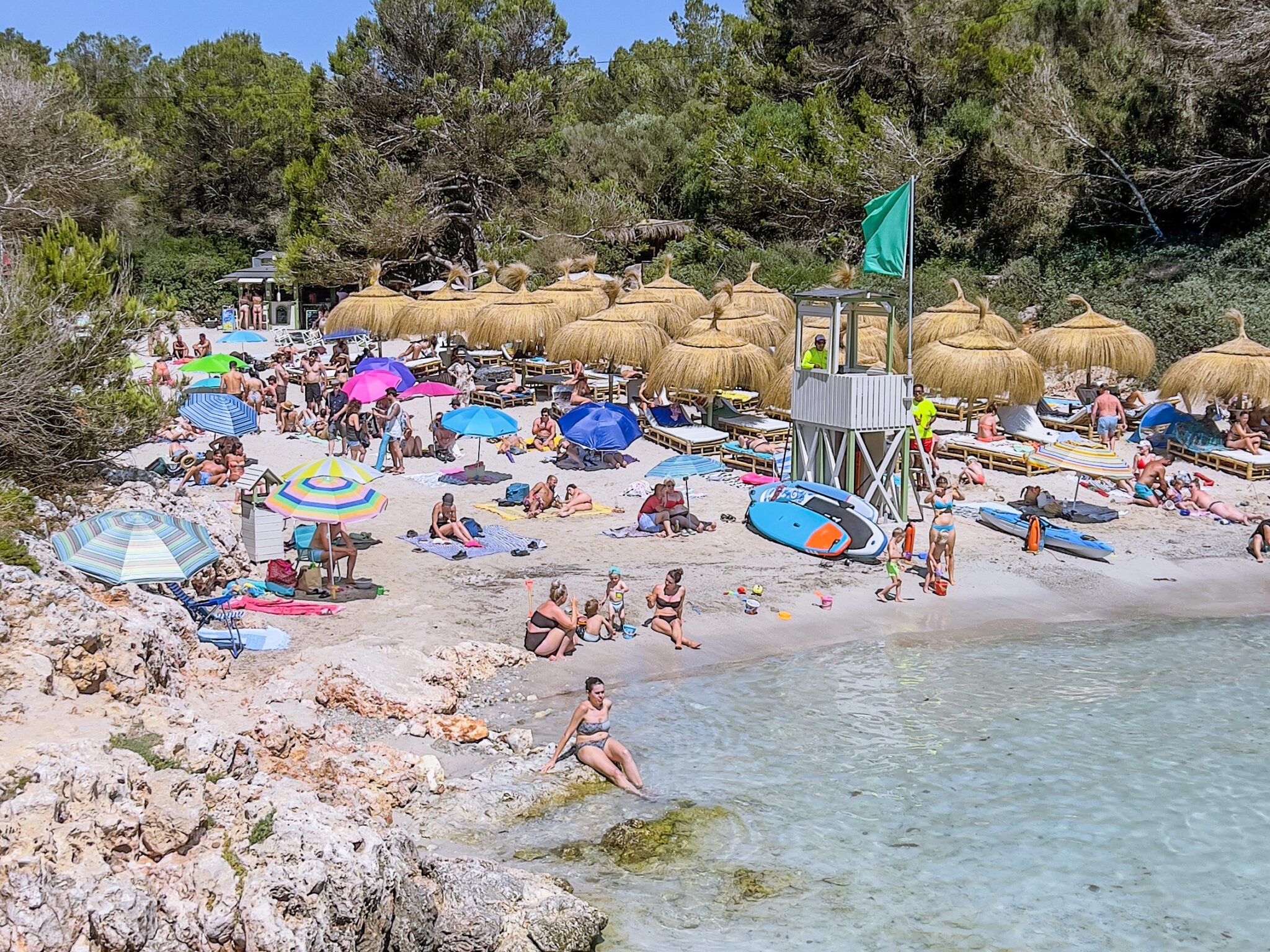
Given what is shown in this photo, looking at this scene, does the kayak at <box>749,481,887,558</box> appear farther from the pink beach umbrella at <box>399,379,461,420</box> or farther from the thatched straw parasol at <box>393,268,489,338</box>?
the thatched straw parasol at <box>393,268,489,338</box>

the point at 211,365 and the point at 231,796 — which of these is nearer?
the point at 231,796

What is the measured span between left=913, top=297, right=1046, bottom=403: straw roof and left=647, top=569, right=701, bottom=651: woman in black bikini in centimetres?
859

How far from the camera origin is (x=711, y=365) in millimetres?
18469

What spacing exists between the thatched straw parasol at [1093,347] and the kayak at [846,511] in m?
7.63

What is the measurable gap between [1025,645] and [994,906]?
473 centimetres

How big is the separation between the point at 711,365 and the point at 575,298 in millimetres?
7372

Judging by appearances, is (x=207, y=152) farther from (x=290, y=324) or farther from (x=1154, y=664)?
(x=1154, y=664)

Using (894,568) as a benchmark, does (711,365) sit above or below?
above

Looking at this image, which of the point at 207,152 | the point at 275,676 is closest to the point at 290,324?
the point at 207,152

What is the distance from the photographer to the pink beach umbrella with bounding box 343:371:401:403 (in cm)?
1867

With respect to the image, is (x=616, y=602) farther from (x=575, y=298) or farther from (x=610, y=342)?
(x=575, y=298)

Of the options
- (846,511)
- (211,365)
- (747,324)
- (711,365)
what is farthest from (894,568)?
(211,365)

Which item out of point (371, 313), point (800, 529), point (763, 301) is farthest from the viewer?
point (371, 313)

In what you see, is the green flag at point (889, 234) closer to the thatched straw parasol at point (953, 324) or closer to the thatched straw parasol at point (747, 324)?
the thatched straw parasol at point (953, 324)
